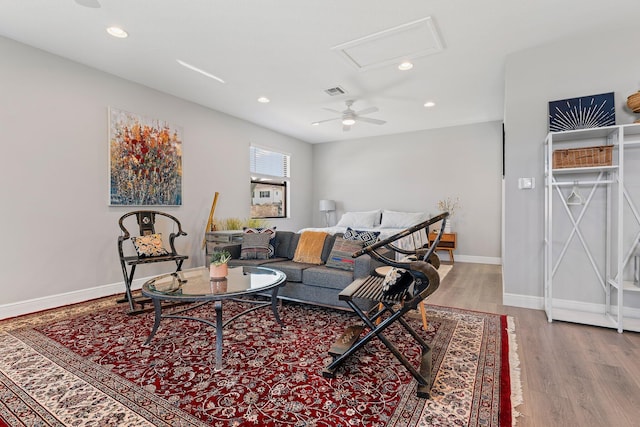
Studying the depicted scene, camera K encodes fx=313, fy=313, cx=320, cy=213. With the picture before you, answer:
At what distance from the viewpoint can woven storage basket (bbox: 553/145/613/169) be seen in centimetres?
269

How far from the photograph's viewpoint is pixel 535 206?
3.24 m

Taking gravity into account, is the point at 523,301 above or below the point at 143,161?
below

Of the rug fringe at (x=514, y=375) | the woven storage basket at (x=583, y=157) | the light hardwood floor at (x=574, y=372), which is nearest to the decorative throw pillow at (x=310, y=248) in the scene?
the light hardwood floor at (x=574, y=372)

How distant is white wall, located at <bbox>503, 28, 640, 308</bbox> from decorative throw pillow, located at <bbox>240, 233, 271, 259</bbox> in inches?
107

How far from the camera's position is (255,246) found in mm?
3775

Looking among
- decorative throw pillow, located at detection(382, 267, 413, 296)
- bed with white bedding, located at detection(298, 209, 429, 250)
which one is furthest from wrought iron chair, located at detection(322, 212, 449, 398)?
bed with white bedding, located at detection(298, 209, 429, 250)

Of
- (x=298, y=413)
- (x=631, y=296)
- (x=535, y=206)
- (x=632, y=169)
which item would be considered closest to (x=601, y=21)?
(x=632, y=169)

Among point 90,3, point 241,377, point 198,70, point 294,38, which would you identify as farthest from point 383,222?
point 90,3

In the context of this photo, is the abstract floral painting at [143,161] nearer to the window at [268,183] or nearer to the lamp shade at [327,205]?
the window at [268,183]

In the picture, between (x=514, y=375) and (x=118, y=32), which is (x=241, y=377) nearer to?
(x=514, y=375)

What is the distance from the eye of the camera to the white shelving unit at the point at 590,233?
277 centimetres

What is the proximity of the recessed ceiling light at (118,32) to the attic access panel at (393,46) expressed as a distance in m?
1.97

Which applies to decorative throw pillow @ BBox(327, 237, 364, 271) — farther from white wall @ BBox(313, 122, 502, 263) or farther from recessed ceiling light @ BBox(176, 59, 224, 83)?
white wall @ BBox(313, 122, 502, 263)

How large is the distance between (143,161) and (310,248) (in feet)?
8.24
